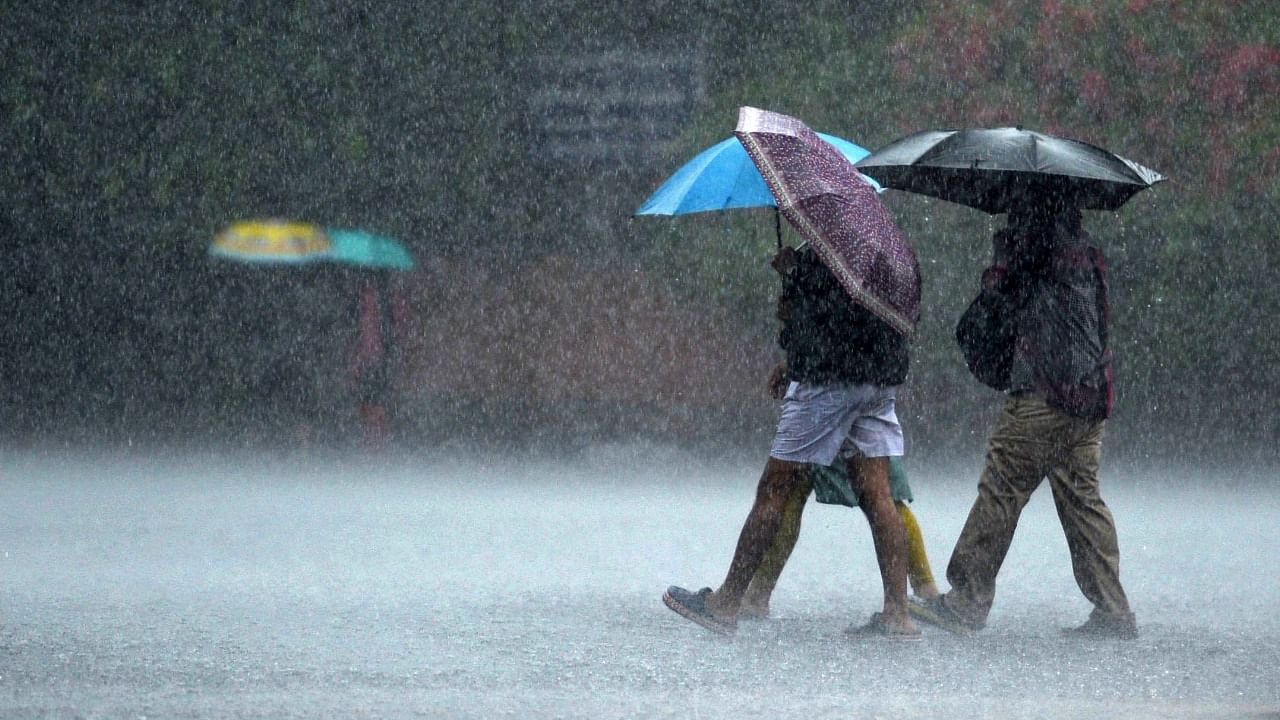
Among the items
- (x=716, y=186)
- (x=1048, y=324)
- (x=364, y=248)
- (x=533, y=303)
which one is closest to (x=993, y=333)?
(x=1048, y=324)

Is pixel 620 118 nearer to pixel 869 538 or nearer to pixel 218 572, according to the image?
pixel 869 538

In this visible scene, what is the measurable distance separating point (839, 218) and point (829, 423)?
73 centimetres

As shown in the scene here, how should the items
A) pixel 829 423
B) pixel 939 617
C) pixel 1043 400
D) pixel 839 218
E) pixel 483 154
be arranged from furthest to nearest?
1. pixel 483 154
2. pixel 939 617
3. pixel 1043 400
4. pixel 829 423
5. pixel 839 218

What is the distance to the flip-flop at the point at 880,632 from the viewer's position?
19.6ft

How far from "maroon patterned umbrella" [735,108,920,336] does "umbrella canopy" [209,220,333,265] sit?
918cm

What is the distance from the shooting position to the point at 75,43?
1434 cm

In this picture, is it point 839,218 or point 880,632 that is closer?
point 839,218

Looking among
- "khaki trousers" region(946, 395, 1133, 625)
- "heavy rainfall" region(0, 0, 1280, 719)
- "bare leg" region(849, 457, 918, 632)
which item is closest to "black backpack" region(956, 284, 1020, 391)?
"khaki trousers" region(946, 395, 1133, 625)

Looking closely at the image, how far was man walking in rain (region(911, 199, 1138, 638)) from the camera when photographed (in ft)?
19.8

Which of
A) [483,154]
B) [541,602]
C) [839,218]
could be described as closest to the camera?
[839,218]

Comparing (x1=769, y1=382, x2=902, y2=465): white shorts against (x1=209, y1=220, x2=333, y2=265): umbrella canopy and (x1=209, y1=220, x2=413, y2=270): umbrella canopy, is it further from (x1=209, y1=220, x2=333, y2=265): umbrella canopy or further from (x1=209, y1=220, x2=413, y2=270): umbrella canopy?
(x1=209, y1=220, x2=333, y2=265): umbrella canopy

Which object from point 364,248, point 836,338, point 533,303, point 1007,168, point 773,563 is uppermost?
point 364,248

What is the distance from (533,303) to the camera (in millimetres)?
15031

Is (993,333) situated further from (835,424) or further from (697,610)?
(697,610)
